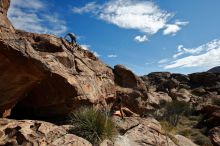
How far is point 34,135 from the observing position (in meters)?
10.0

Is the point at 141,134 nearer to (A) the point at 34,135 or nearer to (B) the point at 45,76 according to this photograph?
(B) the point at 45,76

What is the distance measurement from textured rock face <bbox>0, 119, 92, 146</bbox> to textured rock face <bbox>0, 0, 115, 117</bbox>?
2.30m

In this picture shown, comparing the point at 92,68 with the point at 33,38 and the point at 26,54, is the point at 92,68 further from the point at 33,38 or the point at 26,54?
the point at 26,54

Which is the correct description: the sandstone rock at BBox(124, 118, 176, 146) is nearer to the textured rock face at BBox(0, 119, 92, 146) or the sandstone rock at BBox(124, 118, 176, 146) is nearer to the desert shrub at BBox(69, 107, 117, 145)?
the desert shrub at BBox(69, 107, 117, 145)

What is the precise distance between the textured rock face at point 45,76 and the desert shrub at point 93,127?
2.42 metres

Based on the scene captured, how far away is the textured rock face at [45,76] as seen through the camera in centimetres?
1210

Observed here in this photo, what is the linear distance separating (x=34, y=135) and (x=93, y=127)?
8.85 ft

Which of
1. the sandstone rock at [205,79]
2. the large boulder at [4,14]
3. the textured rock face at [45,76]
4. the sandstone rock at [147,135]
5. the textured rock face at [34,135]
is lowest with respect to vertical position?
the sandstone rock at [147,135]

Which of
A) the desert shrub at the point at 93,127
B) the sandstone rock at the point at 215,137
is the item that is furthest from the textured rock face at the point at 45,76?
the sandstone rock at the point at 215,137

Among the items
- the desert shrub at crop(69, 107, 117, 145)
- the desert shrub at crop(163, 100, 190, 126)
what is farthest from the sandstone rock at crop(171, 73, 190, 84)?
the desert shrub at crop(69, 107, 117, 145)

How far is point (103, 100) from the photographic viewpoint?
1920cm

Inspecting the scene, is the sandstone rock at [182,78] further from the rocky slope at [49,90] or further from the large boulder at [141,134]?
the large boulder at [141,134]

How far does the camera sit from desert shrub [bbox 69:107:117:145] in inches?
459

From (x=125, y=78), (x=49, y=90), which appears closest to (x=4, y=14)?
(x=49, y=90)
